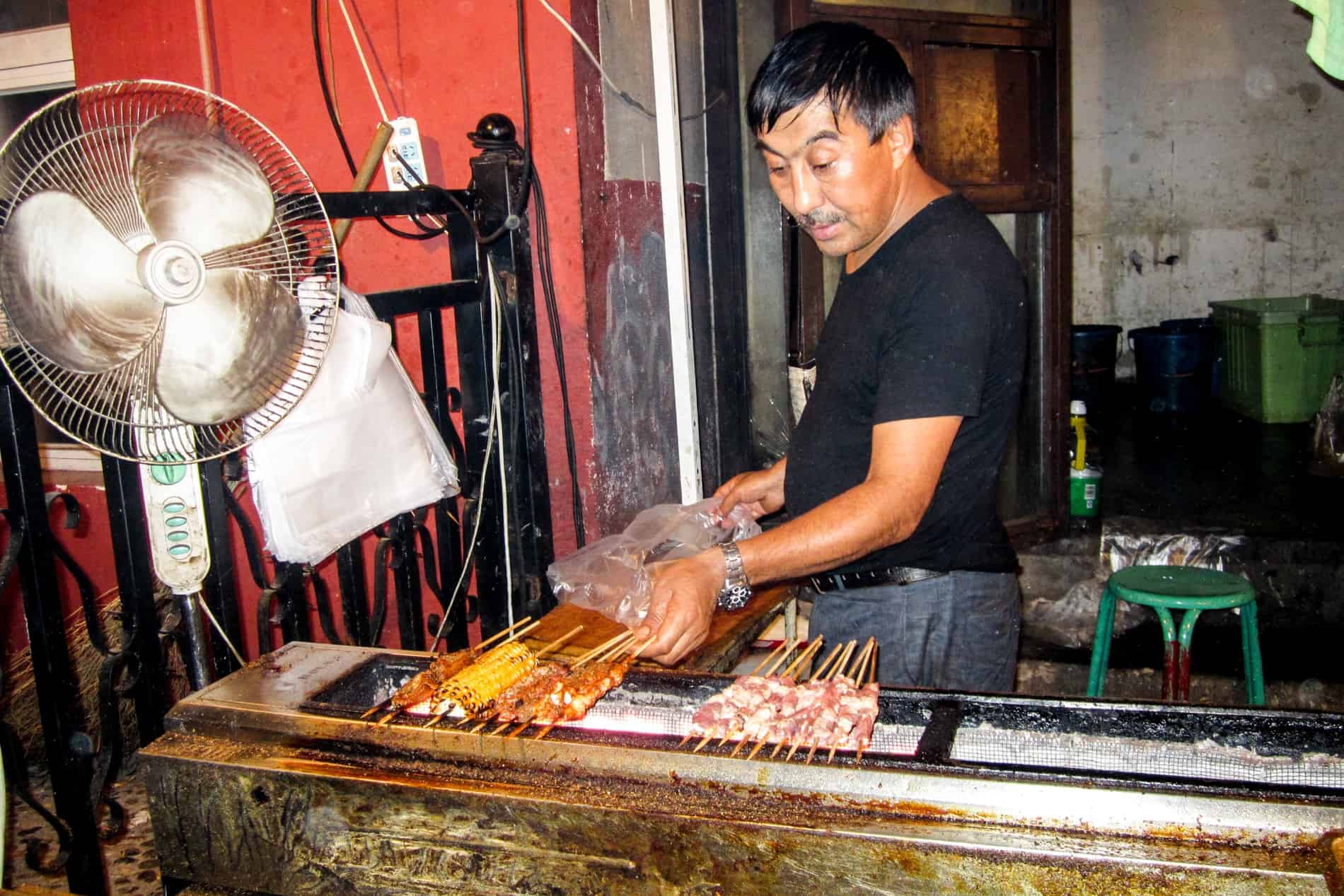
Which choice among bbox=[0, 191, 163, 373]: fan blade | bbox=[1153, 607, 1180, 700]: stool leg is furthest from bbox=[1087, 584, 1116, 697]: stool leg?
bbox=[0, 191, 163, 373]: fan blade

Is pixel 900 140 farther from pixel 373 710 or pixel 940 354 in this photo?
pixel 373 710

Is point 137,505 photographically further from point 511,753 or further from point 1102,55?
point 1102,55

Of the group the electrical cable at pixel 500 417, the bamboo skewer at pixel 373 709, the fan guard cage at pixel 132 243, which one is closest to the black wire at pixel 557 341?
the electrical cable at pixel 500 417

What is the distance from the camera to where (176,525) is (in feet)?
8.24

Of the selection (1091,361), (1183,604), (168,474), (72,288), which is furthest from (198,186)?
(1091,361)

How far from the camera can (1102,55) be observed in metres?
10.8

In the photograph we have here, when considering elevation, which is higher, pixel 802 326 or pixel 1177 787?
pixel 802 326

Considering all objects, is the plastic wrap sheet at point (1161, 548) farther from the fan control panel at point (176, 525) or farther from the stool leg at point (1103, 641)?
the fan control panel at point (176, 525)

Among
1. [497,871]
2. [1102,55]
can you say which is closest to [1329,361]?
[1102,55]

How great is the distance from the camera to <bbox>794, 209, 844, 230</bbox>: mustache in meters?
2.41

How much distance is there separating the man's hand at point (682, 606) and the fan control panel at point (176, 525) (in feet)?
3.90

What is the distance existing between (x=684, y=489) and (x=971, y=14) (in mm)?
3100

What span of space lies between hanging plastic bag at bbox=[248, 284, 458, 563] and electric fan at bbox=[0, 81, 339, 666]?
187 mm

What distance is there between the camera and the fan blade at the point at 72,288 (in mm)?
1874
